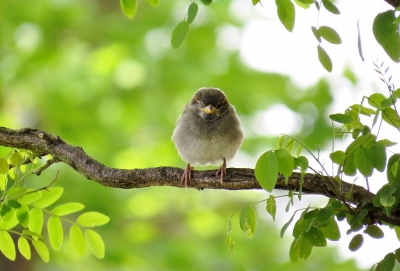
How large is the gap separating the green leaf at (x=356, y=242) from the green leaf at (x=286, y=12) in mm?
750

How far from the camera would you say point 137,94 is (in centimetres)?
648

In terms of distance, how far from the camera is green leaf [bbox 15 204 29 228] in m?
2.25

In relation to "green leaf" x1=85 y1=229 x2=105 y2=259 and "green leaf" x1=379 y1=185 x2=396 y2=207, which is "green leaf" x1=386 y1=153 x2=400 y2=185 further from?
"green leaf" x1=85 y1=229 x2=105 y2=259

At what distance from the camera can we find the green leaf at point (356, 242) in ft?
6.42

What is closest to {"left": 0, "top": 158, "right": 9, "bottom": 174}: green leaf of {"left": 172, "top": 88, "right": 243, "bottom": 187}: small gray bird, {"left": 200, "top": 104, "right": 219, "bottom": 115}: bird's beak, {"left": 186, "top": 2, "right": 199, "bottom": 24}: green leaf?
{"left": 186, "top": 2, "right": 199, "bottom": 24}: green leaf

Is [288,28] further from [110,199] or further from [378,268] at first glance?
[110,199]

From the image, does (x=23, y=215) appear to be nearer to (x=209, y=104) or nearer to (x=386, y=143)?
(x=386, y=143)

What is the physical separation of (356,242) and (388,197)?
1.15 ft

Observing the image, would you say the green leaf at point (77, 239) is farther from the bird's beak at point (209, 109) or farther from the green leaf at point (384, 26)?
the bird's beak at point (209, 109)

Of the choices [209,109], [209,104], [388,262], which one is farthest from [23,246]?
[209,104]

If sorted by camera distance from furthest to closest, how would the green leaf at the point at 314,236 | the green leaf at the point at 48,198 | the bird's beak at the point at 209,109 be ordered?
the bird's beak at the point at 209,109
the green leaf at the point at 48,198
the green leaf at the point at 314,236

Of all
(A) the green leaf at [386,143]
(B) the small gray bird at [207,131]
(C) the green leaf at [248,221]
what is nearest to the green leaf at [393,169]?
(A) the green leaf at [386,143]

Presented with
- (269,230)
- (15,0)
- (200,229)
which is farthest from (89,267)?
(15,0)

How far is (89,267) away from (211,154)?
129 inches
